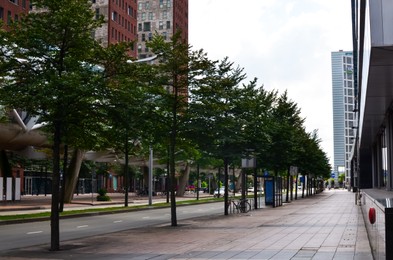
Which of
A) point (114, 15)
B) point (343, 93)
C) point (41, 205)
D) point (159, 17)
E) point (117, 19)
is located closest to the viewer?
point (41, 205)

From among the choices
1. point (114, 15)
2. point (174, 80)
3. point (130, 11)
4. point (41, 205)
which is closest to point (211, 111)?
point (174, 80)

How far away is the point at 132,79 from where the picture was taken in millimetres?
16562

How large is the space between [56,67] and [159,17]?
147718 mm

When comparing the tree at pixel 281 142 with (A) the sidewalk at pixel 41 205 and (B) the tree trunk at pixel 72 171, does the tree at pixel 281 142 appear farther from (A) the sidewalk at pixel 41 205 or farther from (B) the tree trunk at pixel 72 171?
(B) the tree trunk at pixel 72 171

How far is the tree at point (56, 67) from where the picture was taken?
14742 mm

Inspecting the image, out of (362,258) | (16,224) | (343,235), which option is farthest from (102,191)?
(362,258)

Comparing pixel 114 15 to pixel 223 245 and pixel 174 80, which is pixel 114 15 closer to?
pixel 174 80

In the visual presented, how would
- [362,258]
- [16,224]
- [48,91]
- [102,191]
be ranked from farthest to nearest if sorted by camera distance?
1. [102,191]
2. [16,224]
3. [48,91]
4. [362,258]

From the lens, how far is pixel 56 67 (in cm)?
1558

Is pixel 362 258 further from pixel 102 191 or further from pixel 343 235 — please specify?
pixel 102 191

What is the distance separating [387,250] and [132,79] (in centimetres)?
1026

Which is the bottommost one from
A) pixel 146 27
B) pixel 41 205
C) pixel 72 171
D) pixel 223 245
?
pixel 41 205

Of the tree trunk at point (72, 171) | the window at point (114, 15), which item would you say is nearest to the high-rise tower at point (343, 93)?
the window at point (114, 15)

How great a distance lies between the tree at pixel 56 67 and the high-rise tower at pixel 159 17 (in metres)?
140
